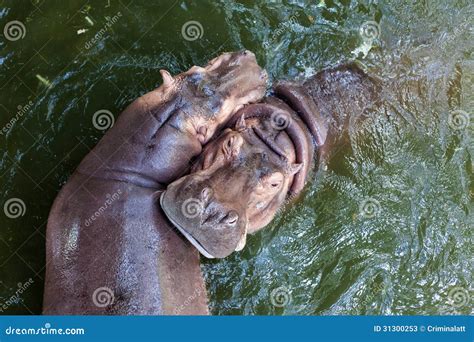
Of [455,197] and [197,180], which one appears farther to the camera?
[455,197]

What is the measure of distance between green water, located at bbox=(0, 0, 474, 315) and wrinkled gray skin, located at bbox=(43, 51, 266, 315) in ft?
5.54

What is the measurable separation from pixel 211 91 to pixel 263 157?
82cm

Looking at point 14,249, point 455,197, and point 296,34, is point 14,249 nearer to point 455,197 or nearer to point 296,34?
point 296,34

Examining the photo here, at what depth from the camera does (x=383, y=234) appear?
23.7ft

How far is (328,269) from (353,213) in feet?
2.40

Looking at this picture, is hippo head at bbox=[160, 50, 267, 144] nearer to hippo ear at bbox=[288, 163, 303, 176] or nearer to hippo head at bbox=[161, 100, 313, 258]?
hippo head at bbox=[161, 100, 313, 258]

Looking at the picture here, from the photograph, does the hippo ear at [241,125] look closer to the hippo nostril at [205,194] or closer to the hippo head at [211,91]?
the hippo head at [211,91]

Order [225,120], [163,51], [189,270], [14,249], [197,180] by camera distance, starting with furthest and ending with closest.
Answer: [163,51] → [14,249] → [225,120] → [189,270] → [197,180]

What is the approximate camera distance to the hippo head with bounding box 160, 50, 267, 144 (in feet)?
17.9

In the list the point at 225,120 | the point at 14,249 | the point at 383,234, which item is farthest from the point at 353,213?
the point at 14,249

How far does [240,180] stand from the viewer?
5.05 meters

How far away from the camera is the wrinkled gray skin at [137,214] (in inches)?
193

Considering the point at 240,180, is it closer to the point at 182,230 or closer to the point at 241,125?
the point at 182,230

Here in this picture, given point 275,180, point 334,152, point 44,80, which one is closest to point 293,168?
point 275,180
